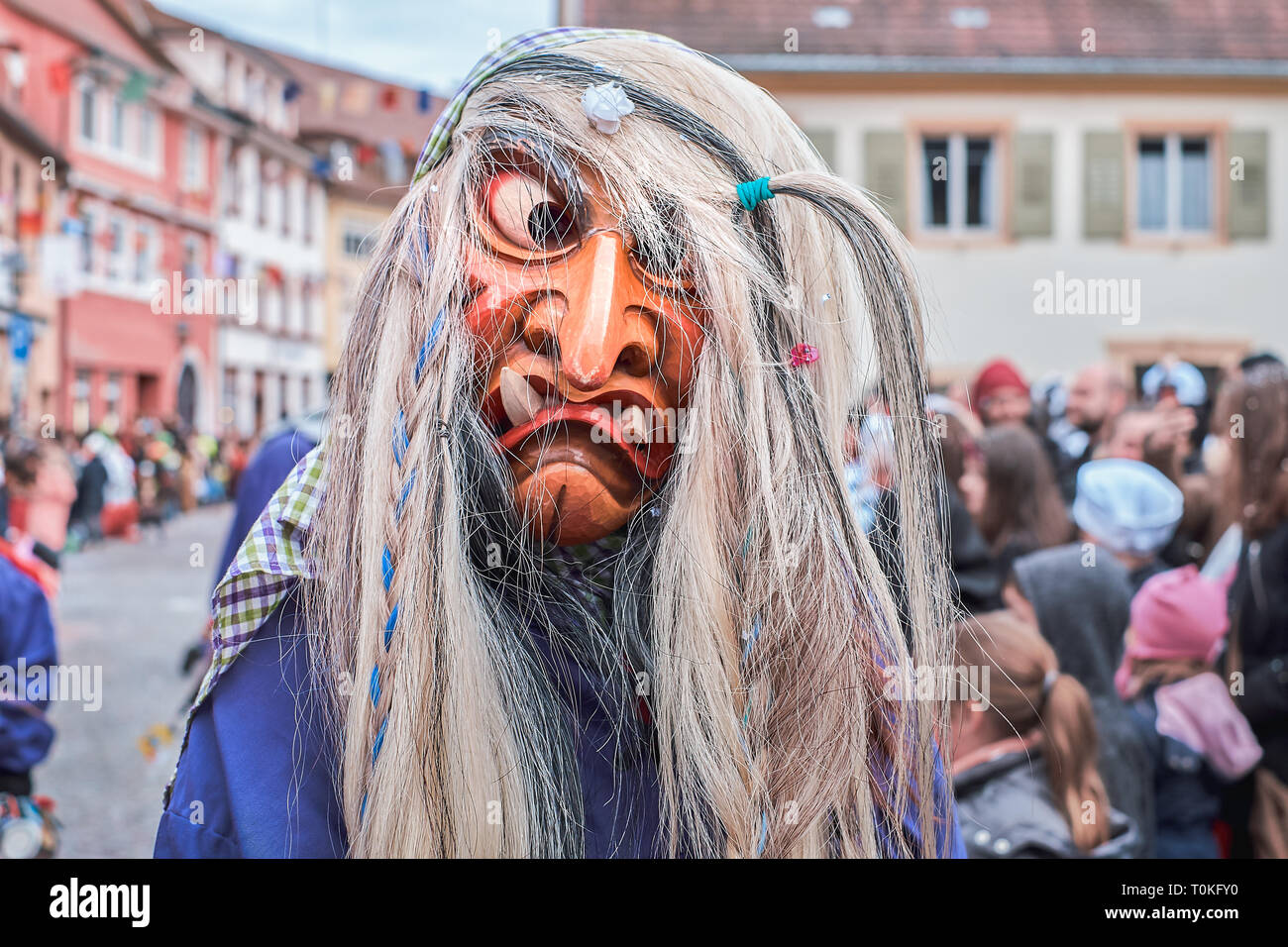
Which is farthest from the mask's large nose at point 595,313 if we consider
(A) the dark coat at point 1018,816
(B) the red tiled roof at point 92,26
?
(B) the red tiled roof at point 92,26

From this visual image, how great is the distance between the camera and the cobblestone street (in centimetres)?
484

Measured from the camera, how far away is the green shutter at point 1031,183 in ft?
46.0

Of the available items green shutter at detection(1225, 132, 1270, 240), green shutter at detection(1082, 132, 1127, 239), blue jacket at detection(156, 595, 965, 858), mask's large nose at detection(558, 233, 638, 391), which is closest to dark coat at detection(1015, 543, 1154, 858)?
blue jacket at detection(156, 595, 965, 858)

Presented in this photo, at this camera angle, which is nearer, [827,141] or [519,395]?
[519,395]

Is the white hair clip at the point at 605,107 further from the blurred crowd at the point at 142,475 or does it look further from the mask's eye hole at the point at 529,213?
the blurred crowd at the point at 142,475

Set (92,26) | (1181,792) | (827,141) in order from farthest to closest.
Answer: (827,141)
(92,26)
(1181,792)

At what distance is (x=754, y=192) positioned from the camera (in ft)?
3.56

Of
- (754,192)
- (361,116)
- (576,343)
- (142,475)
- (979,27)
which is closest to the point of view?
A: (576,343)

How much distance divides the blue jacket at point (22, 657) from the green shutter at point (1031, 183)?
43.6 ft

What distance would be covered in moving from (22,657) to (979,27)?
14.5 meters

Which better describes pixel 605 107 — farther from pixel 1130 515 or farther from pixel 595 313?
pixel 1130 515

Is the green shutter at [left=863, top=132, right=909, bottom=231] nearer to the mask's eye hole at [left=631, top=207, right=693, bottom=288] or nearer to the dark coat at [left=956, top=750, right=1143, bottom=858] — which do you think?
the dark coat at [left=956, top=750, right=1143, bottom=858]

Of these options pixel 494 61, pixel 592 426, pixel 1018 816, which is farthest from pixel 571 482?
pixel 1018 816
